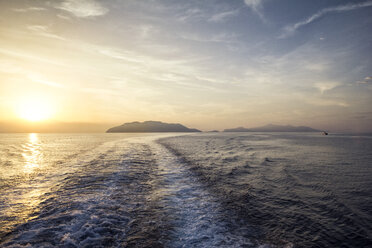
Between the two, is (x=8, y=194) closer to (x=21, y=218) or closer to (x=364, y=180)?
(x=21, y=218)

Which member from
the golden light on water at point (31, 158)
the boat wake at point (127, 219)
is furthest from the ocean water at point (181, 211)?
the golden light on water at point (31, 158)

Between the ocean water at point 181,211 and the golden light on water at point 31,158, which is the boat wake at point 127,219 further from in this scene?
the golden light on water at point 31,158

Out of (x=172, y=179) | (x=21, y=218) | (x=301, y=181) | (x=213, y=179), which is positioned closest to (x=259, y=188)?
(x=213, y=179)

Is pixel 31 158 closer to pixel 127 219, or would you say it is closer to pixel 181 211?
pixel 127 219

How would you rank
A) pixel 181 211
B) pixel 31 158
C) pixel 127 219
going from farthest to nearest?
pixel 31 158
pixel 181 211
pixel 127 219

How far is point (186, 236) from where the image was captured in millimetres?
6168

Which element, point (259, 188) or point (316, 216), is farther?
point (259, 188)

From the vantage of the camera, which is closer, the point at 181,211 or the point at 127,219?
the point at 127,219

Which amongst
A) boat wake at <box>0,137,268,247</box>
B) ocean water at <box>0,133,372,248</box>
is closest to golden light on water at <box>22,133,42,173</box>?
ocean water at <box>0,133,372,248</box>

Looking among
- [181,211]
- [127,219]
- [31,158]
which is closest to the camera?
[127,219]

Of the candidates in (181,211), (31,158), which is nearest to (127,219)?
(181,211)

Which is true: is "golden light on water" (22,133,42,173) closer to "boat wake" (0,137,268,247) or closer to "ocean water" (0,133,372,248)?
"ocean water" (0,133,372,248)

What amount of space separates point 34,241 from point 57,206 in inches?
114

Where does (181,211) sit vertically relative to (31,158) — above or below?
above
